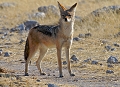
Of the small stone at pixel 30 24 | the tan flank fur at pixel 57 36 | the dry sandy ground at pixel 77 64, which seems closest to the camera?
the dry sandy ground at pixel 77 64

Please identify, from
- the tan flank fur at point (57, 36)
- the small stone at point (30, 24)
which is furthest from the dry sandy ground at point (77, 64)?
the small stone at point (30, 24)

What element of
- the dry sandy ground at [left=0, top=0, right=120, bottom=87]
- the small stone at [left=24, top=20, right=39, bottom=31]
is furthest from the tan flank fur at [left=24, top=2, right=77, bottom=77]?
the small stone at [left=24, top=20, right=39, bottom=31]

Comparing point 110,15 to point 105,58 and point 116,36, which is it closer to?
point 116,36

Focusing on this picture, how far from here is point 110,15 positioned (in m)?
20.7

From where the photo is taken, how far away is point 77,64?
13.2 m

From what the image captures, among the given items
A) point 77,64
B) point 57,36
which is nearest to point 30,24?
point 77,64

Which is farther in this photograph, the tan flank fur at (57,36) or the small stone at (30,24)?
the small stone at (30,24)

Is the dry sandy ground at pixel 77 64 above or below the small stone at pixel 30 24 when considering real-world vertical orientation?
below

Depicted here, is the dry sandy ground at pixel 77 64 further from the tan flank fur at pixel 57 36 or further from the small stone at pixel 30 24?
the small stone at pixel 30 24

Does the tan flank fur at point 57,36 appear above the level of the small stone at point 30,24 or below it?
below

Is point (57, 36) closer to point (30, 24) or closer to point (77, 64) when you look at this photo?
point (77, 64)

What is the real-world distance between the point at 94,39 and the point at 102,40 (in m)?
0.47

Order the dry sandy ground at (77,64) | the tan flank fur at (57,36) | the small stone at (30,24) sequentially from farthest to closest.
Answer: the small stone at (30,24) → the tan flank fur at (57,36) → the dry sandy ground at (77,64)

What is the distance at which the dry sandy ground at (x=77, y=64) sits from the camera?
10.4 meters
